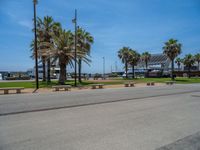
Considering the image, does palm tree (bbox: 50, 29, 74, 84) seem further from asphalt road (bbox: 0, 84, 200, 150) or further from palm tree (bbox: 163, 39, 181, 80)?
palm tree (bbox: 163, 39, 181, 80)

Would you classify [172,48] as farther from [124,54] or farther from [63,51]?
[63,51]

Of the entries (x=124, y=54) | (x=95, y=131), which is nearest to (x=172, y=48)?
(x=124, y=54)

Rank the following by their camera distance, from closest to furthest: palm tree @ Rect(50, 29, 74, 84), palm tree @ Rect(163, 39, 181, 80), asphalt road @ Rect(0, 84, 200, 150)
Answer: asphalt road @ Rect(0, 84, 200, 150)
palm tree @ Rect(50, 29, 74, 84)
palm tree @ Rect(163, 39, 181, 80)

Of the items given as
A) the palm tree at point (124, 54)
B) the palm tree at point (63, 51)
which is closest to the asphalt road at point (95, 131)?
the palm tree at point (63, 51)

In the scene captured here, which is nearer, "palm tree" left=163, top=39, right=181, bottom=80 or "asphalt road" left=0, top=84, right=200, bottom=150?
"asphalt road" left=0, top=84, right=200, bottom=150

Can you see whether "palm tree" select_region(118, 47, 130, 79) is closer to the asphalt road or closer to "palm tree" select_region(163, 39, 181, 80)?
"palm tree" select_region(163, 39, 181, 80)

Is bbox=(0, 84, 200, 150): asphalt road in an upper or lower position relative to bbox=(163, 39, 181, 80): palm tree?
lower

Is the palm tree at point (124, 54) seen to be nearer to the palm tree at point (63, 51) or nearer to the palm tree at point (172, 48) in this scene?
the palm tree at point (172, 48)

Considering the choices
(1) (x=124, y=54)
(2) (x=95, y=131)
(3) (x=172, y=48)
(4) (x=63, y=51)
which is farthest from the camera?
(1) (x=124, y=54)

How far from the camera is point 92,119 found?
721cm

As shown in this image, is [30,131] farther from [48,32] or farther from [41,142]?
[48,32]

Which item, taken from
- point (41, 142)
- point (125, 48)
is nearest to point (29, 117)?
point (41, 142)

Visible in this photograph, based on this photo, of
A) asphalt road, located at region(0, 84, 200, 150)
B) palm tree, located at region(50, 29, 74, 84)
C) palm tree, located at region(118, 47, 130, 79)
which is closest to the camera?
asphalt road, located at region(0, 84, 200, 150)

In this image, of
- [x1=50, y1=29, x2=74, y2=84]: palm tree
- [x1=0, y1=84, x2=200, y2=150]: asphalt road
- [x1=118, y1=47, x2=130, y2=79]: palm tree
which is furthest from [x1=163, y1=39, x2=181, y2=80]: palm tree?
[x1=0, y1=84, x2=200, y2=150]: asphalt road
